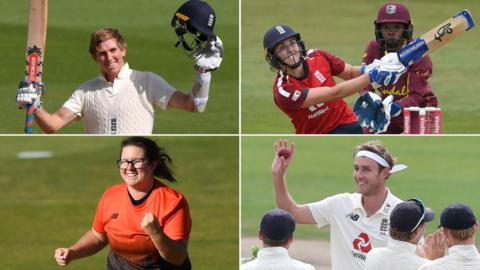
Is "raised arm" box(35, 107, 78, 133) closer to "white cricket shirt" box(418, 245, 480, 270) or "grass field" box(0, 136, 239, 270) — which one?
"grass field" box(0, 136, 239, 270)

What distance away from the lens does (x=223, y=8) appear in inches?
951

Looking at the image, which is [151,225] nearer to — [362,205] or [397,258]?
[397,258]

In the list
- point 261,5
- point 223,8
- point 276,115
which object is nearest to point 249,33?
point 223,8

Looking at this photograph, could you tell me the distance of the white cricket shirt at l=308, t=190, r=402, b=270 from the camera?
10594mm

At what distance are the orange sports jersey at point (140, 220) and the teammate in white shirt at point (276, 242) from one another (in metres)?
0.91

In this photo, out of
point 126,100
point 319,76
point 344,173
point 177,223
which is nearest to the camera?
point 177,223

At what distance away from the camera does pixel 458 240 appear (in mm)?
9531

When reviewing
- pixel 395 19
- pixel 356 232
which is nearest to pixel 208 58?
pixel 356 232

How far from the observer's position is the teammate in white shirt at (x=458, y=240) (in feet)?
31.0

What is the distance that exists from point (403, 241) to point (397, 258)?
123 millimetres

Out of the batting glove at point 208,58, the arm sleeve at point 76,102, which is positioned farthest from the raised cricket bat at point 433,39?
the arm sleeve at point 76,102

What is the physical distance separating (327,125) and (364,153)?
1.28 metres

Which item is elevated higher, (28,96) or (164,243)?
(28,96)

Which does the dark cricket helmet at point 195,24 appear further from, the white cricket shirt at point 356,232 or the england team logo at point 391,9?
the england team logo at point 391,9
